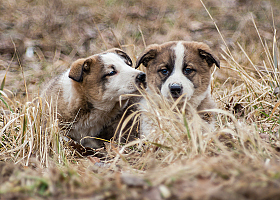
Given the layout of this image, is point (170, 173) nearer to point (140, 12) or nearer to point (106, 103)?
point (106, 103)

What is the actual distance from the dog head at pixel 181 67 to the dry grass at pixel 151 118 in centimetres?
37

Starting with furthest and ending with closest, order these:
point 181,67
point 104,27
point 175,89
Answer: point 104,27, point 181,67, point 175,89

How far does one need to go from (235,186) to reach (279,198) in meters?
0.21

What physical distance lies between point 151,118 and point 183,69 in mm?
1053

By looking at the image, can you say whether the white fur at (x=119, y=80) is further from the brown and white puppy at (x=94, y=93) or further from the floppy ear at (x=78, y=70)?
the floppy ear at (x=78, y=70)

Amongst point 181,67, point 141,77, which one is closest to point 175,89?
point 181,67

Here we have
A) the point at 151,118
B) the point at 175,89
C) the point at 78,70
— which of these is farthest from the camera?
the point at 78,70

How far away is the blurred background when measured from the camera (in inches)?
292

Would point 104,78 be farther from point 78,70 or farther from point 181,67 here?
point 181,67

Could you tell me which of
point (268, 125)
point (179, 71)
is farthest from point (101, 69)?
point (268, 125)

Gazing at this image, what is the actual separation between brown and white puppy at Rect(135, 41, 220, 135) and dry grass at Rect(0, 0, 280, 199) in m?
0.33

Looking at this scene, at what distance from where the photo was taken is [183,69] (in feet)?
12.4

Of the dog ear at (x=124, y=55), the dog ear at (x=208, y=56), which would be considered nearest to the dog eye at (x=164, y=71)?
the dog ear at (x=208, y=56)

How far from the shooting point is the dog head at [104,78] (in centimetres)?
398
